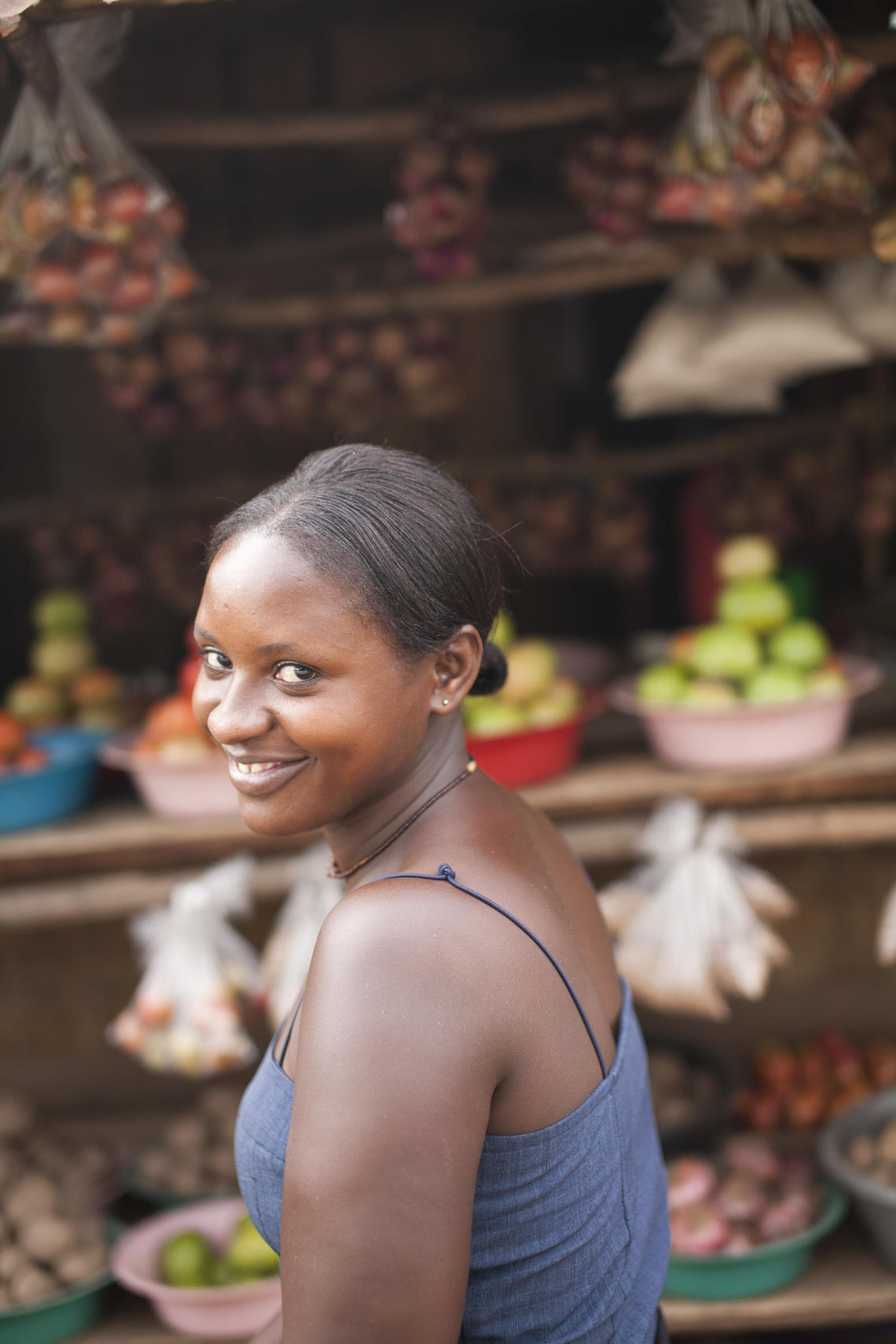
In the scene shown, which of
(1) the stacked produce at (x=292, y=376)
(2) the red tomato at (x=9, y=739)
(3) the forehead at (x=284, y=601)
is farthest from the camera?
(1) the stacked produce at (x=292, y=376)

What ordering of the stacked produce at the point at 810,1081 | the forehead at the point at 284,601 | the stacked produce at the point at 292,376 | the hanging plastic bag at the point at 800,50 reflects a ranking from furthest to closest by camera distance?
the stacked produce at the point at 292,376, the stacked produce at the point at 810,1081, the hanging plastic bag at the point at 800,50, the forehead at the point at 284,601

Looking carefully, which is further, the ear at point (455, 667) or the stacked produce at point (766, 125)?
the stacked produce at point (766, 125)

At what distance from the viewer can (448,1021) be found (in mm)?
942

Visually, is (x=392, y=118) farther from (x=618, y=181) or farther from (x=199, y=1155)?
(x=199, y=1155)

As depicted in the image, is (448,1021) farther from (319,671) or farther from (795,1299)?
(795,1299)

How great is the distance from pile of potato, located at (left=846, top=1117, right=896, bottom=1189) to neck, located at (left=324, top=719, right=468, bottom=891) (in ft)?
5.15

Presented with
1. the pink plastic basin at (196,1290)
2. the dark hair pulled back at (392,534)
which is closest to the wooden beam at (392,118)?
the dark hair pulled back at (392,534)

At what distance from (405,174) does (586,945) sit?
5.89 feet

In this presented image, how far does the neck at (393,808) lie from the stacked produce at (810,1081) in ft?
6.28

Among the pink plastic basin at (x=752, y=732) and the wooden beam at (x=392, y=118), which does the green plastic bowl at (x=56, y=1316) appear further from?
the wooden beam at (x=392, y=118)

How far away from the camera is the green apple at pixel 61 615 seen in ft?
9.69

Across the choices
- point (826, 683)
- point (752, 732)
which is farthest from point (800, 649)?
point (752, 732)

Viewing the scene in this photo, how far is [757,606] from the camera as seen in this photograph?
2.49 meters

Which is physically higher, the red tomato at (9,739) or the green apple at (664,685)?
the red tomato at (9,739)
